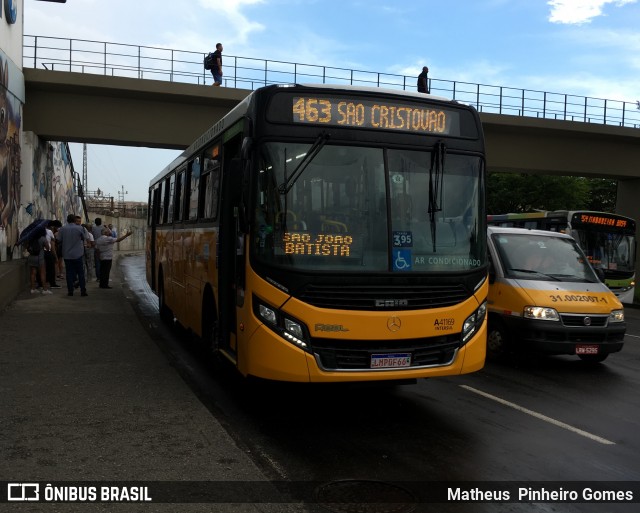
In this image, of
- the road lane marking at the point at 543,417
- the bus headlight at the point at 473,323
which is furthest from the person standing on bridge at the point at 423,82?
the bus headlight at the point at 473,323

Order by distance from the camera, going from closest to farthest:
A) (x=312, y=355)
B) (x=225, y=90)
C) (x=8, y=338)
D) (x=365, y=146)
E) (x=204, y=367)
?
1. (x=312, y=355)
2. (x=365, y=146)
3. (x=204, y=367)
4. (x=8, y=338)
5. (x=225, y=90)

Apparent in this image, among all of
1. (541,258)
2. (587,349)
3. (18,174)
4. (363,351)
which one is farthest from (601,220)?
(18,174)

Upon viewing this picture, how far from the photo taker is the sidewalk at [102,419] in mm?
4641

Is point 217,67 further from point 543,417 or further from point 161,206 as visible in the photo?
point 543,417

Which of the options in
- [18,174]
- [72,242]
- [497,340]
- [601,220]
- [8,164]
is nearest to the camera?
[497,340]

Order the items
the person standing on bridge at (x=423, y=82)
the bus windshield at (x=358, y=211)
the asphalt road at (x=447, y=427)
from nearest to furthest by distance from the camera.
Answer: the asphalt road at (x=447, y=427) → the bus windshield at (x=358, y=211) → the person standing on bridge at (x=423, y=82)

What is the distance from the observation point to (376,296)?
568cm

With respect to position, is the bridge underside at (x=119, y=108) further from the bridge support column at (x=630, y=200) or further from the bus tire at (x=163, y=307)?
the bridge support column at (x=630, y=200)

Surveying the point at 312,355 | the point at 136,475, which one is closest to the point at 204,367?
the point at 312,355

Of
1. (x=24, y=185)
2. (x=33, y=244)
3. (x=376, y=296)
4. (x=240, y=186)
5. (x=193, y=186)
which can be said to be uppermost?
(x=24, y=185)

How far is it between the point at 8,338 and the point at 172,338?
2530mm

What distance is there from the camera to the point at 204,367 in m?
8.53

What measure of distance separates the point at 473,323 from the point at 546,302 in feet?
10.6

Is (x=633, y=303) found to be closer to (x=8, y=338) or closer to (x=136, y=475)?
(x=8, y=338)
